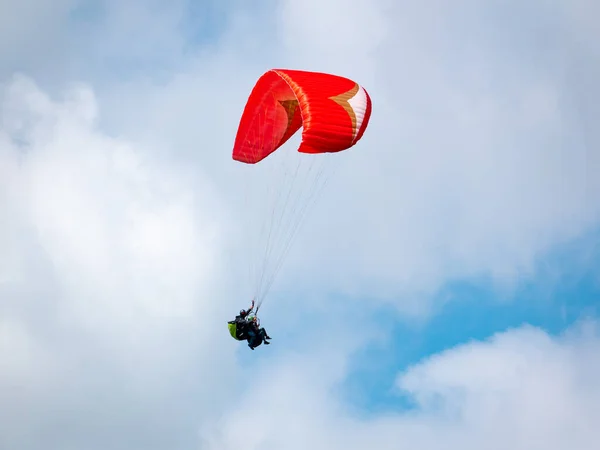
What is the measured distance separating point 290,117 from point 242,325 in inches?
397

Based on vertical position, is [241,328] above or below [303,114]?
below

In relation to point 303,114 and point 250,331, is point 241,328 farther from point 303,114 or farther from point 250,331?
point 303,114

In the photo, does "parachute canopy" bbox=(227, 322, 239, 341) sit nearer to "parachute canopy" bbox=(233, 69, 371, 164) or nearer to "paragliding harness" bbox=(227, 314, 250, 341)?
"paragliding harness" bbox=(227, 314, 250, 341)

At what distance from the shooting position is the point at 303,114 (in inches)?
1640

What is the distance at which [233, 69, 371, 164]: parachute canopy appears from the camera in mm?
41406

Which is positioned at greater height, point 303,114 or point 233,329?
point 303,114

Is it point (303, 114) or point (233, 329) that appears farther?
point (233, 329)

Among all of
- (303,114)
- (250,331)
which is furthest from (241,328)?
(303,114)

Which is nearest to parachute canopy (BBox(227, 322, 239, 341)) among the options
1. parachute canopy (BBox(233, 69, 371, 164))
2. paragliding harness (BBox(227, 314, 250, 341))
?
paragliding harness (BBox(227, 314, 250, 341))

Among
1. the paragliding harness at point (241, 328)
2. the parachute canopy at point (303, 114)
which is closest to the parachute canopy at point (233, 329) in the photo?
the paragliding harness at point (241, 328)

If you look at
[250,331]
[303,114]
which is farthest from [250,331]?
[303,114]

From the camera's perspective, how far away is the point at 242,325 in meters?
42.9

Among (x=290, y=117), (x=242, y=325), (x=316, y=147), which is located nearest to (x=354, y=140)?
(x=316, y=147)

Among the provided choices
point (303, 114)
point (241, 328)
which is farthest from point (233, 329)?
point (303, 114)
